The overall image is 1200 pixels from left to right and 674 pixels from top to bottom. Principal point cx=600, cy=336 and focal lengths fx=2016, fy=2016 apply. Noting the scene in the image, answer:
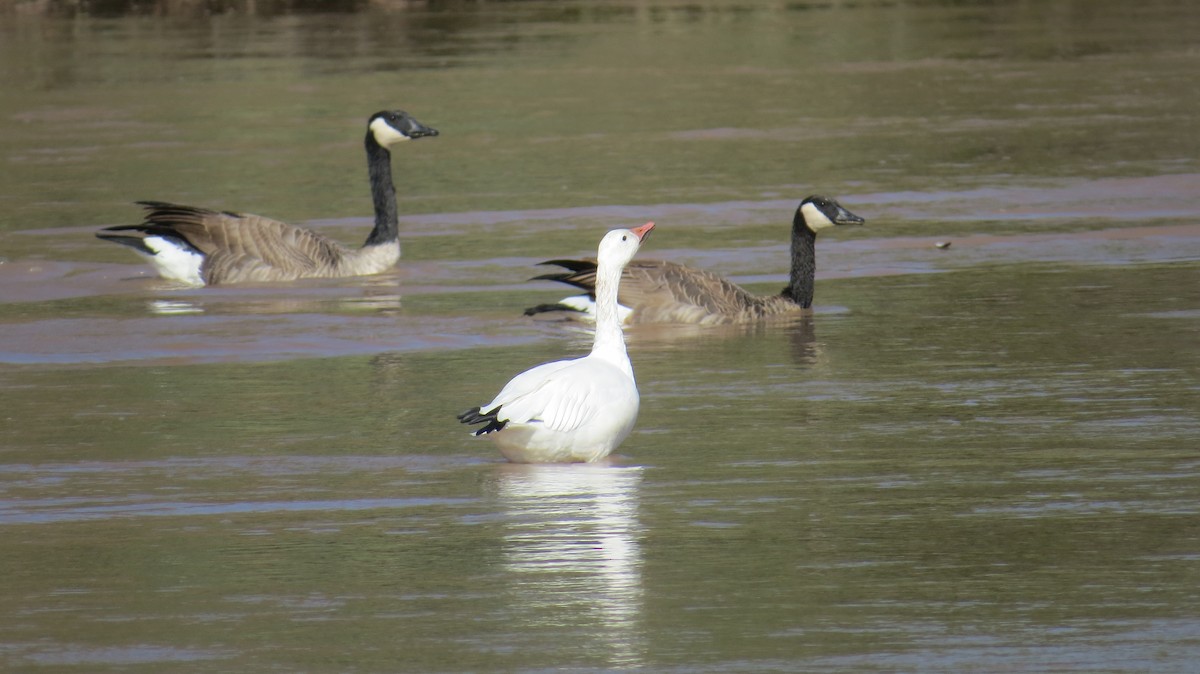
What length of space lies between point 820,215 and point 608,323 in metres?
5.13

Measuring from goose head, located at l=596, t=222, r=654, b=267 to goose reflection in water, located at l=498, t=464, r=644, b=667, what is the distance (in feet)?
4.07

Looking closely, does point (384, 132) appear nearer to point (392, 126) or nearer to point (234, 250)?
point (392, 126)

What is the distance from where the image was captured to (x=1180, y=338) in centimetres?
1155

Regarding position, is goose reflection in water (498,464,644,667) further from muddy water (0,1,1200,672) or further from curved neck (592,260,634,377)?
curved neck (592,260,634,377)

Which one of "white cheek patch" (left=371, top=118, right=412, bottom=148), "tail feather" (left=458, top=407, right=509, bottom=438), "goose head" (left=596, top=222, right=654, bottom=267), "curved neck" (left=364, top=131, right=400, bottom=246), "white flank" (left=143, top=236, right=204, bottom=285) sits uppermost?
"goose head" (left=596, top=222, right=654, bottom=267)

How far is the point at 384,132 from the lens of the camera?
1767 centimetres

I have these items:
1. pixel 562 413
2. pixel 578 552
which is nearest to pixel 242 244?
pixel 562 413

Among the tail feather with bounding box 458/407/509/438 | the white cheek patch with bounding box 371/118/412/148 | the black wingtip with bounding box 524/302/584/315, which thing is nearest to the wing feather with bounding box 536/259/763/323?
the black wingtip with bounding box 524/302/584/315

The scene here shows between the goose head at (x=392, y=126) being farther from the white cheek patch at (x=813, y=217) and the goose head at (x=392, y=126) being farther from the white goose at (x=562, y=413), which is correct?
the white goose at (x=562, y=413)

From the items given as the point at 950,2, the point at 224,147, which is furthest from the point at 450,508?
the point at 950,2

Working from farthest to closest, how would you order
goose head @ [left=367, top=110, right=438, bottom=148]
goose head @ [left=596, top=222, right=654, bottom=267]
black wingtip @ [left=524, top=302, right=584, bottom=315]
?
1. goose head @ [left=367, top=110, right=438, bottom=148]
2. black wingtip @ [left=524, top=302, right=584, bottom=315]
3. goose head @ [left=596, top=222, right=654, bottom=267]

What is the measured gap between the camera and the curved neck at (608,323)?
29.8 feet

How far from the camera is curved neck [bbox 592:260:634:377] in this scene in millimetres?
9078

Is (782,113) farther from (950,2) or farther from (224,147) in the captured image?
(950,2)
